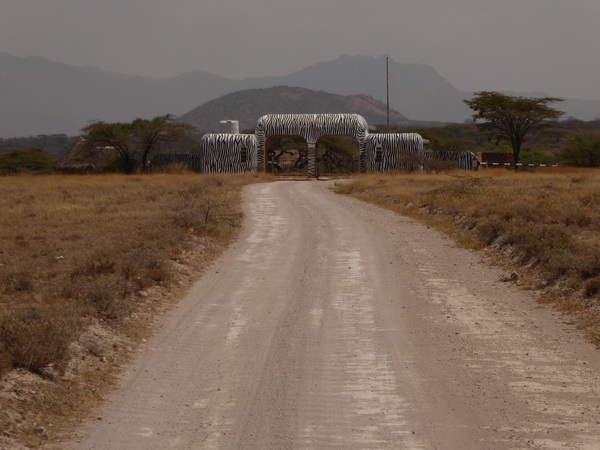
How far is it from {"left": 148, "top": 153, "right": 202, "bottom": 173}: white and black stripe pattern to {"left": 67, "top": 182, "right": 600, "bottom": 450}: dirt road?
36.8 meters

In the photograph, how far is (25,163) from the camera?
6206cm

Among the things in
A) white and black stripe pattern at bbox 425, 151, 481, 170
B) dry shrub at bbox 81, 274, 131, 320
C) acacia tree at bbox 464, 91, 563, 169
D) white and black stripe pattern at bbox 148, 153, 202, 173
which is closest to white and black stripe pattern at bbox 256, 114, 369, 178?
white and black stripe pattern at bbox 148, 153, 202, 173

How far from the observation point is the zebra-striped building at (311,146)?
5122cm

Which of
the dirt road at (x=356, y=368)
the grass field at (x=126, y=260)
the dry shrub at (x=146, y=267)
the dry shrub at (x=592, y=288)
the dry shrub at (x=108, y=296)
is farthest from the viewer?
the dry shrub at (x=146, y=267)

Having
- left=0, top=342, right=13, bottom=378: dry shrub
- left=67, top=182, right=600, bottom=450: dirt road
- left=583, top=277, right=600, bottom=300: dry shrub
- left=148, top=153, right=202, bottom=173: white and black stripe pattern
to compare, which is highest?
left=148, top=153, right=202, bottom=173: white and black stripe pattern

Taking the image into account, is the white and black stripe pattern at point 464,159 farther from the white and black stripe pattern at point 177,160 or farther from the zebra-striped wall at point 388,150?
the white and black stripe pattern at point 177,160

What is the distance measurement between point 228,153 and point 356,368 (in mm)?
42561

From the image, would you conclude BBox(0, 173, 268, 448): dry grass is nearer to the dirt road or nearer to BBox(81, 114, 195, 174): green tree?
the dirt road

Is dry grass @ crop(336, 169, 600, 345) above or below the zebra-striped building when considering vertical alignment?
below

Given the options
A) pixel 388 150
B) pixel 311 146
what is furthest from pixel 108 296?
pixel 388 150

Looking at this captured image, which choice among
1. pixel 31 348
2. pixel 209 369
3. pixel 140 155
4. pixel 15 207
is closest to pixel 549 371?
pixel 209 369

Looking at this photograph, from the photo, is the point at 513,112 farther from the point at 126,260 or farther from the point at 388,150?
the point at 126,260

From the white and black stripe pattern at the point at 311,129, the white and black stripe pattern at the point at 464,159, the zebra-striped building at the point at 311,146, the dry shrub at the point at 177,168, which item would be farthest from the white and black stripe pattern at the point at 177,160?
the white and black stripe pattern at the point at 464,159

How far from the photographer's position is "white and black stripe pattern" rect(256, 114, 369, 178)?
170ft
